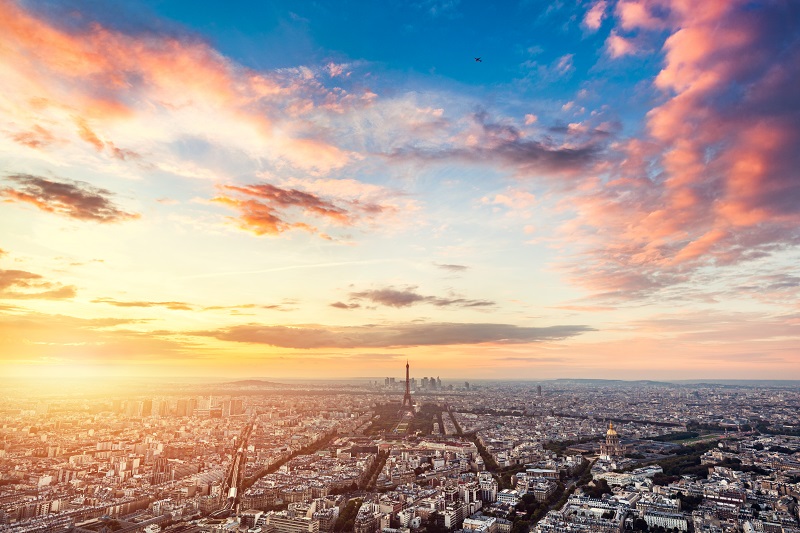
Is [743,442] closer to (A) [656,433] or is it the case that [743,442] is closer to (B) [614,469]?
(A) [656,433]

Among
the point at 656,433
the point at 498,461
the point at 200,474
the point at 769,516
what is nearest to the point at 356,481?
the point at 200,474

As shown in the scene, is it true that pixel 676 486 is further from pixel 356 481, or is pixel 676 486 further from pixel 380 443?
pixel 380 443

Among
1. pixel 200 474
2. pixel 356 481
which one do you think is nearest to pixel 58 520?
pixel 200 474

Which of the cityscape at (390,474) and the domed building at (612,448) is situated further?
the domed building at (612,448)

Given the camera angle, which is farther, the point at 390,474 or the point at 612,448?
the point at 612,448

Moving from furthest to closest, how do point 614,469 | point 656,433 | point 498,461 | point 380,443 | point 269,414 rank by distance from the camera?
point 269,414
point 656,433
point 380,443
point 498,461
point 614,469

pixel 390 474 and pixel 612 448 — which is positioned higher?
pixel 612 448

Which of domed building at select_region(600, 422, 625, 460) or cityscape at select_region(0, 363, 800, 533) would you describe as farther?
domed building at select_region(600, 422, 625, 460)

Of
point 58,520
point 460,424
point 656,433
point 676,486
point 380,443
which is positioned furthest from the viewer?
point 460,424

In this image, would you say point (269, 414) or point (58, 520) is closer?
point (58, 520)
